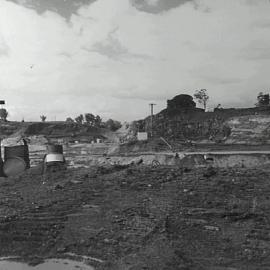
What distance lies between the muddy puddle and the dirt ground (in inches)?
9.4

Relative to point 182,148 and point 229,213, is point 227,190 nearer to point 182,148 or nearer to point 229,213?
point 229,213

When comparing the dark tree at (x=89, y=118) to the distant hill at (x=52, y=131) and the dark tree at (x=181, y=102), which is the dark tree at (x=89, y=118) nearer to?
the distant hill at (x=52, y=131)

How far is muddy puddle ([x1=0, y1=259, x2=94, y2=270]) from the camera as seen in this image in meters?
9.28

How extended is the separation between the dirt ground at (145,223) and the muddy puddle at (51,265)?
239 mm

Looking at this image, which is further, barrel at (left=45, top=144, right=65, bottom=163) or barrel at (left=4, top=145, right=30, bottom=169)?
barrel at (left=45, top=144, right=65, bottom=163)

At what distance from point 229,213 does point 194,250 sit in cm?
285

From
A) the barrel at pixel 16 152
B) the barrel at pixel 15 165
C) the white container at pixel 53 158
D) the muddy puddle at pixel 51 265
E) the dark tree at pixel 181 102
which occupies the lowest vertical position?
the muddy puddle at pixel 51 265

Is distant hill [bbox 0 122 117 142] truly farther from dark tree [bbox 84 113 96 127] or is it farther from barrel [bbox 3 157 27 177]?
barrel [bbox 3 157 27 177]

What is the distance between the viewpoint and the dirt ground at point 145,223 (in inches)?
364

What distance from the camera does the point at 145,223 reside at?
1139 cm

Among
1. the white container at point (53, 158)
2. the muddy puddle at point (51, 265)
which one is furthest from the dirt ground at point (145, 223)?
the white container at point (53, 158)

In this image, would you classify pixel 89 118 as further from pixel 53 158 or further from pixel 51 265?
pixel 51 265

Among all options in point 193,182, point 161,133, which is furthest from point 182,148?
point 193,182

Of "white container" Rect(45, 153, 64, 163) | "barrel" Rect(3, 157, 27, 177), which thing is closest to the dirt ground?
"white container" Rect(45, 153, 64, 163)
